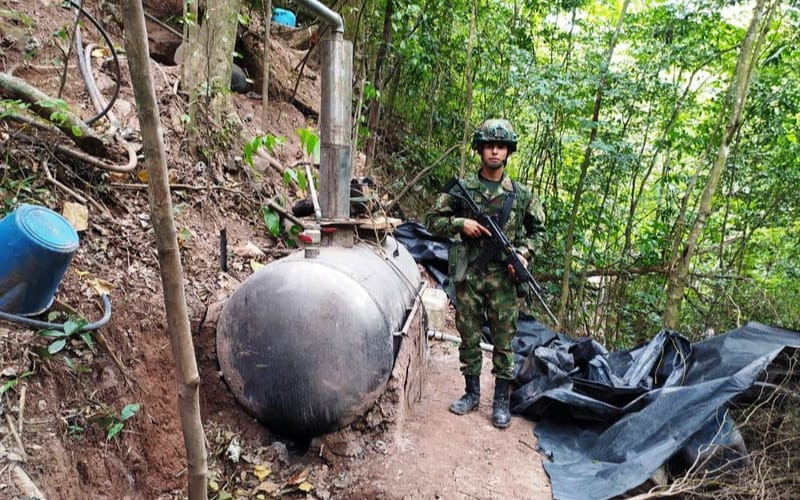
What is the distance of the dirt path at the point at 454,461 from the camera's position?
2814mm

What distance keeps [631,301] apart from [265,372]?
6.40 metres

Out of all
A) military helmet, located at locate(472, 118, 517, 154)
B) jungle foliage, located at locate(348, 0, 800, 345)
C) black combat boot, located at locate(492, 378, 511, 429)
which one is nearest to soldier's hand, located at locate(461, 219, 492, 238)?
military helmet, located at locate(472, 118, 517, 154)

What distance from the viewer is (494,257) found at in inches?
141

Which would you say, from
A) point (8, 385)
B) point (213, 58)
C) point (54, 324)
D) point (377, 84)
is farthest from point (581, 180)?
point (8, 385)

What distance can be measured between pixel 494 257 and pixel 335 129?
147 cm

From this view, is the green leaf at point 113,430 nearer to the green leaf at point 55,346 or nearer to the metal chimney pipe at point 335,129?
the green leaf at point 55,346

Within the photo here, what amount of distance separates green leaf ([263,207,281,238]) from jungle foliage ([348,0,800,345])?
2154 mm

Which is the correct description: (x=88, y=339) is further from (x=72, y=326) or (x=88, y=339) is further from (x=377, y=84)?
(x=377, y=84)

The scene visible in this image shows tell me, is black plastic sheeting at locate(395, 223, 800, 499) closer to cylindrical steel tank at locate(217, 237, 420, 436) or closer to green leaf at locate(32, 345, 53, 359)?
cylindrical steel tank at locate(217, 237, 420, 436)

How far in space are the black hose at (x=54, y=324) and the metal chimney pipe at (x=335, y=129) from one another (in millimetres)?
1380

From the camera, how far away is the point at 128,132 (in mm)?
3971

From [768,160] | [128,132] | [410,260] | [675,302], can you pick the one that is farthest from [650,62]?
[128,132]

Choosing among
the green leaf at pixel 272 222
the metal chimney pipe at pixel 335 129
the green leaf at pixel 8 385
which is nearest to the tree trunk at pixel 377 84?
the green leaf at pixel 272 222

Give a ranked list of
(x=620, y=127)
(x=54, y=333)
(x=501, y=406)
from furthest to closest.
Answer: (x=620, y=127), (x=501, y=406), (x=54, y=333)
